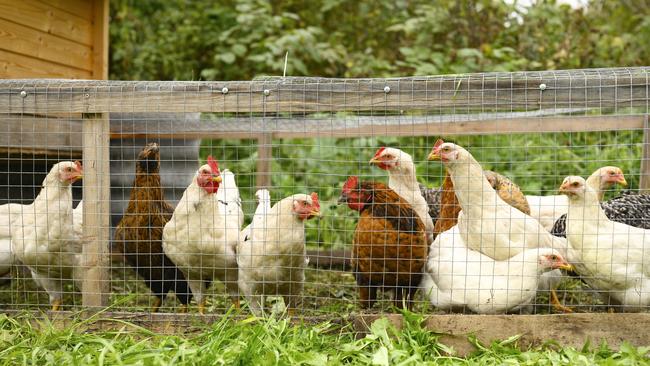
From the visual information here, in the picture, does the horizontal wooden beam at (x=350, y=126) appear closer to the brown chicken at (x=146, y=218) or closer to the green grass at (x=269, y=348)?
the brown chicken at (x=146, y=218)

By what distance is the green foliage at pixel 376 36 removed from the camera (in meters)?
9.14

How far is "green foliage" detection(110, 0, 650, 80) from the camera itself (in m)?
→ 9.14

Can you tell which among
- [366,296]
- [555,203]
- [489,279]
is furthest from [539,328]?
[555,203]

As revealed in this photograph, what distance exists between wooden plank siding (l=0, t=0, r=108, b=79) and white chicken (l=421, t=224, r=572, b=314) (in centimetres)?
361

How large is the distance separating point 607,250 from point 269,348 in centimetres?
200

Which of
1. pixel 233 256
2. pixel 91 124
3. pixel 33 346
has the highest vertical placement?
pixel 91 124

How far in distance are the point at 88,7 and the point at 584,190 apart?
464 cm

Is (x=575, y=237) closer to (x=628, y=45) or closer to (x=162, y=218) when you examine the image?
(x=162, y=218)

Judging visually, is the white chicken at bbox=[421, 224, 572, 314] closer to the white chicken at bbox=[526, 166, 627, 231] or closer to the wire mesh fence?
the wire mesh fence

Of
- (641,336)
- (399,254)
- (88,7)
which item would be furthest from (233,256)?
(88,7)

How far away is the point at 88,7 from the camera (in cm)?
614

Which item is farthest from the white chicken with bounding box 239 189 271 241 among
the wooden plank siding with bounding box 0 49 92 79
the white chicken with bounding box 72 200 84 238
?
the wooden plank siding with bounding box 0 49 92 79

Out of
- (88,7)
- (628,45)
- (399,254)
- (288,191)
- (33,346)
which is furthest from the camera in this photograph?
(628,45)

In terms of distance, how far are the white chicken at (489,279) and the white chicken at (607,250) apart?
192 mm
